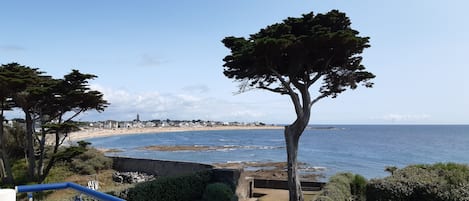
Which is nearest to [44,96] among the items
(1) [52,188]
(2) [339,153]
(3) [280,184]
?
(3) [280,184]

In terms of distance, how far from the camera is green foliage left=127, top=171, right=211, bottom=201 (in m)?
9.99

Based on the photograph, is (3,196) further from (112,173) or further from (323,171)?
(323,171)

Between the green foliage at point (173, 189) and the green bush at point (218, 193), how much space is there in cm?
53

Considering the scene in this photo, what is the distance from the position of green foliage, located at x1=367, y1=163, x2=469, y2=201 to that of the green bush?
4189mm

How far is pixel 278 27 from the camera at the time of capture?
453 inches

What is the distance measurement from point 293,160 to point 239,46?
164 inches

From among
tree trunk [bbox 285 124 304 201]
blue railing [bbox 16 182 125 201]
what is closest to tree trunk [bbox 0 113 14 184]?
tree trunk [bbox 285 124 304 201]

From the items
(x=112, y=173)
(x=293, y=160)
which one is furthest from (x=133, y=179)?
(x=293, y=160)

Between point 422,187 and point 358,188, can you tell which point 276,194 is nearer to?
point 358,188

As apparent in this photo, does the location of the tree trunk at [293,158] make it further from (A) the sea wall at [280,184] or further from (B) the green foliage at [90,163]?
(B) the green foliage at [90,163]

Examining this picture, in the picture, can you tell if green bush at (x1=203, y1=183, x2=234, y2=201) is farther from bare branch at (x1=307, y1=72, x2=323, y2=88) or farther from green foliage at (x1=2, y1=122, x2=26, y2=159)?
green foliage at (x1=2, y1=122, x2=26, y2=159)

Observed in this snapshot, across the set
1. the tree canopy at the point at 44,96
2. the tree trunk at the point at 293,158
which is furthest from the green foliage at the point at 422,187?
the tree canopy at the point at 44,96

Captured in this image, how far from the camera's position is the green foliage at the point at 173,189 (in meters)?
9.99

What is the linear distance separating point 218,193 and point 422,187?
19.1 feet
